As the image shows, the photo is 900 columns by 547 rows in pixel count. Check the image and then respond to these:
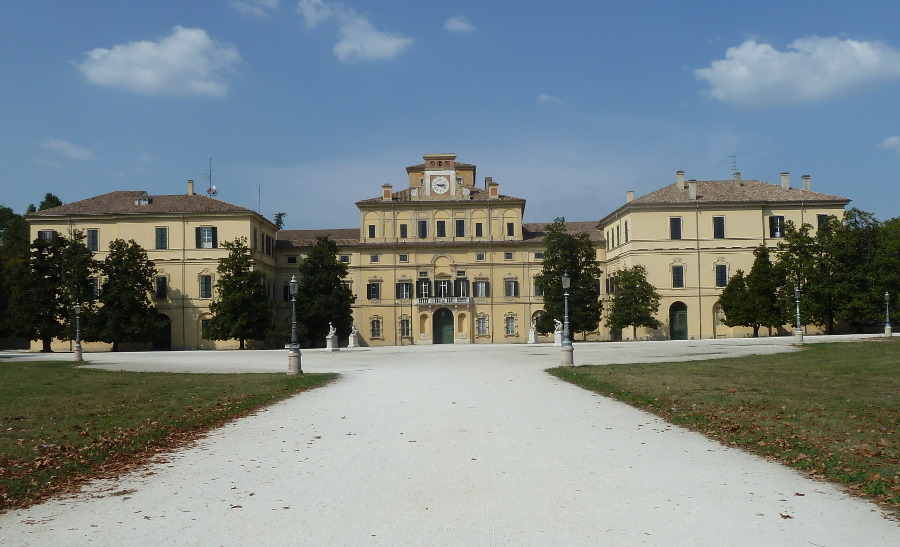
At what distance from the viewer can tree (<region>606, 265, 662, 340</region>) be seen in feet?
178

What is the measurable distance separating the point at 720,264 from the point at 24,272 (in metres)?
50.9

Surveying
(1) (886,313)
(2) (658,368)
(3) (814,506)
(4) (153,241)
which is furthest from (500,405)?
(4) (153,241)

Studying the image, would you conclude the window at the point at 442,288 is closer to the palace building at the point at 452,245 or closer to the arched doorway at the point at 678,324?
the palace building at the point at 452,245

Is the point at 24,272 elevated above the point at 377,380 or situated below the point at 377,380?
above

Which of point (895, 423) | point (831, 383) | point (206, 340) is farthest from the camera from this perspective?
point (206, 340)

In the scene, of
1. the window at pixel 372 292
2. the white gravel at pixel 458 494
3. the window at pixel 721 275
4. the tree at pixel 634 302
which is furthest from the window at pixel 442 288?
the white gravel at pixel 458 494

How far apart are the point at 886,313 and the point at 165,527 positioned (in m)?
51.2

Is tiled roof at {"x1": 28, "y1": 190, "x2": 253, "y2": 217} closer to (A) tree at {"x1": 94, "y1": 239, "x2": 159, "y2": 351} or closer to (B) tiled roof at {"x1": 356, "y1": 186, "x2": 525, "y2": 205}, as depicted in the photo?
(A) tree at {"x1": 94, "y1": 239, "x2": 159, "y2": 351}

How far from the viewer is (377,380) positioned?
21.4 meters

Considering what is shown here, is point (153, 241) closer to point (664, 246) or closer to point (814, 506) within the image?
point (664, 246)

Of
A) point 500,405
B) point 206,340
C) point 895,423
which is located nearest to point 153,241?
point 206,340

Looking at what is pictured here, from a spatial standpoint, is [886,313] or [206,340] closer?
[886,313]

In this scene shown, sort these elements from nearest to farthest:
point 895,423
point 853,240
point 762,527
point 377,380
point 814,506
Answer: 1. point 762,527
2. point 814,506
3. point 895,423
4. point 377,380
5. point 853,240

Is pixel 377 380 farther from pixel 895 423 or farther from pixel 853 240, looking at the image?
pixel 853 240
